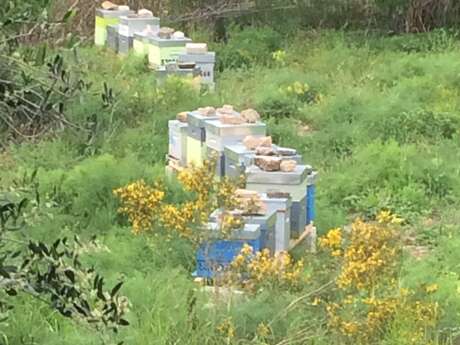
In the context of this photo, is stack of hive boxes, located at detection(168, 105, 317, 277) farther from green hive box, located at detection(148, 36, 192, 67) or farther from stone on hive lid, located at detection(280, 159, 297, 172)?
green hive box, located at detection(148, 36, 192, 67)

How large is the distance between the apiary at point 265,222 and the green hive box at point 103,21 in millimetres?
6380

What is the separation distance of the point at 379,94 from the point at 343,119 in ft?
2.48

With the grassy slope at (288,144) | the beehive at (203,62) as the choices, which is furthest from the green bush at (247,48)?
the beehive at (203,62)

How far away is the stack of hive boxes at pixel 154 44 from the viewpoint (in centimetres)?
884

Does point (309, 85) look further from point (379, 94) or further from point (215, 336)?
point (215, 336)

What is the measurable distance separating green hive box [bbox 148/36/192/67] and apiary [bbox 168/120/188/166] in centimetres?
277

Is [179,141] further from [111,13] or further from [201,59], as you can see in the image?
[111,13]

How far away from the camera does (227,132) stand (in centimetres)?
579

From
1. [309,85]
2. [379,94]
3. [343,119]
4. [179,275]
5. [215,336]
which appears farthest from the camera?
[309,85]

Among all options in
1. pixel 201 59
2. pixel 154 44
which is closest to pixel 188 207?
pixel 201 59

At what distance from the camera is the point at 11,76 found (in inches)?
75.5

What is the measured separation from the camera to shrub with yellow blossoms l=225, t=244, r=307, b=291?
13.0 ft

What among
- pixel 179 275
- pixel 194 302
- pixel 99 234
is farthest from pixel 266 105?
pixel 194 302

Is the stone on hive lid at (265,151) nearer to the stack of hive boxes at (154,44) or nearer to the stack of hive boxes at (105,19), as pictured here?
the stack of hive boxes at (154,44)
